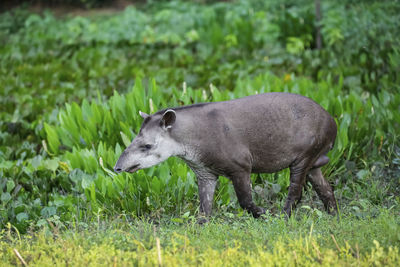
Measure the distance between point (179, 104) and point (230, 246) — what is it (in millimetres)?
2410

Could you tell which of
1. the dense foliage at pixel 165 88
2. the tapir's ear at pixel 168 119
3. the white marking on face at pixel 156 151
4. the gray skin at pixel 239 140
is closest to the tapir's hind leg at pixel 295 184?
the gray skin at pixel 239 140

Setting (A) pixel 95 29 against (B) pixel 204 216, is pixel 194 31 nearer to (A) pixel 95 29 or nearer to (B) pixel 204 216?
(A) pixel 95 29

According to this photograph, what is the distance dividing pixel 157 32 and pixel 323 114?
24.2 feet

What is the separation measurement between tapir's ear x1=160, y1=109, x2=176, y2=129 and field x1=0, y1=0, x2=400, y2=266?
2.48ft

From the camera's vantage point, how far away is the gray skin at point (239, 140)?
417cm

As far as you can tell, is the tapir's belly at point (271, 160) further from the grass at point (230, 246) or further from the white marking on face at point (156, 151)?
the white marking on face at point (156, 151)

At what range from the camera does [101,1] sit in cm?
1445

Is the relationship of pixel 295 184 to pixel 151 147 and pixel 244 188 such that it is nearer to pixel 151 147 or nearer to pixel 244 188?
pixel 244 188

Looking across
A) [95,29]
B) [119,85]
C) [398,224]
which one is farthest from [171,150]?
[95,29]

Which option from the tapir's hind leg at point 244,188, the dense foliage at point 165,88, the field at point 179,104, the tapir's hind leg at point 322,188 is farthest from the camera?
the dense foliage at point 165,88

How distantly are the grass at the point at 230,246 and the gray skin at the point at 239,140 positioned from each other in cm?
36

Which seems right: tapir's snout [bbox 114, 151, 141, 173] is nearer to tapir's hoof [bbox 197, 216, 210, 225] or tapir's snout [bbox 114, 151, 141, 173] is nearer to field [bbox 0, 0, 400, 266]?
field [bbox 0, 0, 400, 266]

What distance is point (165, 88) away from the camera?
8227 millimetres

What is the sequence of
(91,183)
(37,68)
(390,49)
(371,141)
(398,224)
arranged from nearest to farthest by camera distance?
(398,224)
(91,183)
(371,141)
(390,49)
(37,68)
